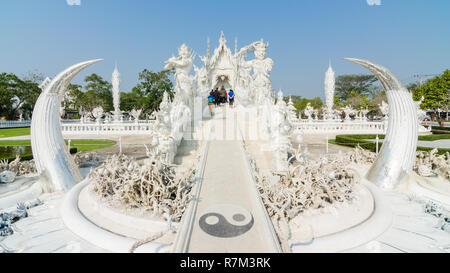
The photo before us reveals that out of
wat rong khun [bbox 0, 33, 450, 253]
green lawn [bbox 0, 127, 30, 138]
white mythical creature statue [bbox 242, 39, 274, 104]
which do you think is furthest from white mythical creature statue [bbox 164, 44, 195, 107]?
green lawn [bbox 0, 127, 30, 138]

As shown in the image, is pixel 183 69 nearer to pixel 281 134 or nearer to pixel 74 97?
pixel 281 134

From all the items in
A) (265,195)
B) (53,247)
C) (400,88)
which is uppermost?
(400,88)

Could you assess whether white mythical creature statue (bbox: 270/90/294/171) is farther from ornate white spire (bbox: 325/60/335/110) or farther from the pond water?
ornate white spire (bbox: 325/60/335/110)

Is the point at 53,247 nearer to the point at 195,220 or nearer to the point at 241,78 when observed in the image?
the point at 195,220

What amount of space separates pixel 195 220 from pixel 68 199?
11.1 ft

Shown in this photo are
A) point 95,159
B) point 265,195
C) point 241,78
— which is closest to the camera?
point 265,195

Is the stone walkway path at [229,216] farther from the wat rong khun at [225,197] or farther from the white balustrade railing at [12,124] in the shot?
the white balustrade railing at [12,124]

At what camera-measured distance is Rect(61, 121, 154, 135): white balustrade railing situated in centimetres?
2048

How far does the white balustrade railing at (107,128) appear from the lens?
2048cm

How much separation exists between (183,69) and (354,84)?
5962cm

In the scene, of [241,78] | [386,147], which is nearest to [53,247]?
[386,147]

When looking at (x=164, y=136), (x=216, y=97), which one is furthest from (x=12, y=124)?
(x=164, y=136)

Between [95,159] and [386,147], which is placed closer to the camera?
[386,147]
